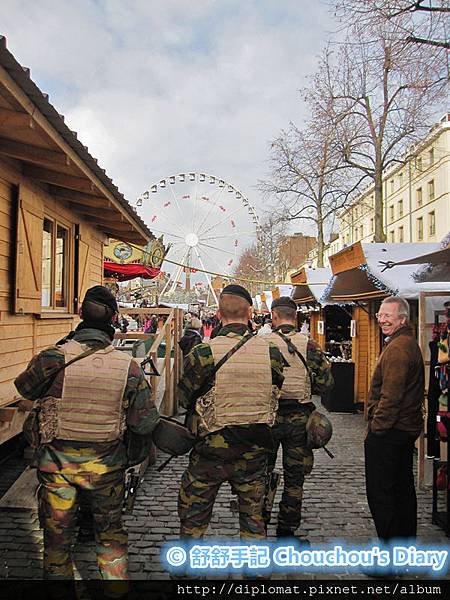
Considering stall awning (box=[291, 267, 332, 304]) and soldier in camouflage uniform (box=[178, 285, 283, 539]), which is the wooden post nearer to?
stall awning (box=[291, 267, 332, 304])

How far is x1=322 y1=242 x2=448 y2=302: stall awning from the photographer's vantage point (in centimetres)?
643

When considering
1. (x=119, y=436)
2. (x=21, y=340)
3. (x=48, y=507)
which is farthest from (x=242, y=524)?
(x=21, y=340)

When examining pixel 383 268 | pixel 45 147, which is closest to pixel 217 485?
pixel 45 147

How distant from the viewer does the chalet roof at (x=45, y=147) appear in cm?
311

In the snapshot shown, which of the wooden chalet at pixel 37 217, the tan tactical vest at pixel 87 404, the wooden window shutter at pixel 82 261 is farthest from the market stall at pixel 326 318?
the tan tactical vest at pixel 87 404

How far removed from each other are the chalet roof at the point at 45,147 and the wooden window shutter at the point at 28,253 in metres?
0.33

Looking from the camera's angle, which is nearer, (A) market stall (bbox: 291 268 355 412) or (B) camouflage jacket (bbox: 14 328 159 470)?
(B) camouflage jacket (bbox: 14 328 159 470)

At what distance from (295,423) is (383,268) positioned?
3.59 metres

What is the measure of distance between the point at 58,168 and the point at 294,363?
2.96m

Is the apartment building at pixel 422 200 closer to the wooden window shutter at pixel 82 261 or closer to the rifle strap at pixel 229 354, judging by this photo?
the wooden window shutter at pixel 82 261

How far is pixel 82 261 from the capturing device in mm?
7270

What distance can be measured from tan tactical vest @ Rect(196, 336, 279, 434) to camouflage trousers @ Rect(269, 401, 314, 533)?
854 mm

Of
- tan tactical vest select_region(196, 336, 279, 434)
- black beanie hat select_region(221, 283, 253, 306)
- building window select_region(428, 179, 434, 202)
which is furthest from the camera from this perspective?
building window select_region(428, 179, 434, 202)

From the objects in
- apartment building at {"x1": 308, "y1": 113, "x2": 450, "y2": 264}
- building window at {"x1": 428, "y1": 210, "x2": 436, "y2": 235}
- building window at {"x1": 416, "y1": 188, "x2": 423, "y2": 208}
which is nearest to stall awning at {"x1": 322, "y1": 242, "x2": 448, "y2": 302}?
apartment building at {"x1": 308, "y1": 113, "x2": 450, "y2": 264}
